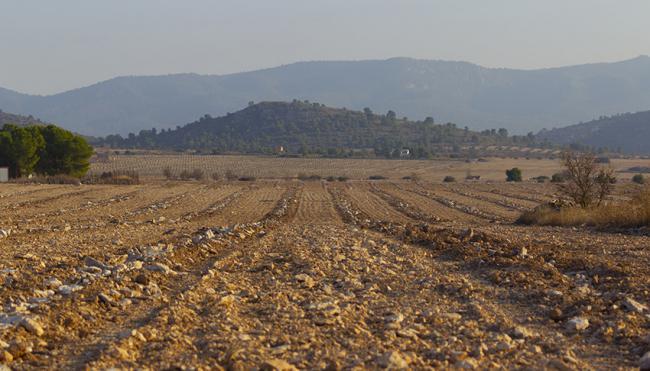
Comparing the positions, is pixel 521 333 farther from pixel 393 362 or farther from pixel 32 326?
pixel 32 326

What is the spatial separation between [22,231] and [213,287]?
11.8m

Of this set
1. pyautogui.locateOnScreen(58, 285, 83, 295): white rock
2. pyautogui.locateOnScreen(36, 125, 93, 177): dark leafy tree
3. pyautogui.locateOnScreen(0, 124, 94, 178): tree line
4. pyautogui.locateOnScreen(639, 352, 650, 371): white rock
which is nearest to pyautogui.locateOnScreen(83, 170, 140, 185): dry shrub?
pyautogui.locateOnScreen(0, 124, 94, 178): tree line

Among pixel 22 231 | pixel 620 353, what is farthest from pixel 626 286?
pixel 22 231

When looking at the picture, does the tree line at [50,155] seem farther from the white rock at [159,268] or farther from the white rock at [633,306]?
the white rock at [633,306]

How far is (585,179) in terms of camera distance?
34.8 meters

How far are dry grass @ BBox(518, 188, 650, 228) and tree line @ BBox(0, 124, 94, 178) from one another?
52.7 m

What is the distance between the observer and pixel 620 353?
8445 millimetres

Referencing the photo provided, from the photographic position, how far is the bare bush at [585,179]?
3462 cm

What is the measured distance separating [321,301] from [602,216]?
19370mm

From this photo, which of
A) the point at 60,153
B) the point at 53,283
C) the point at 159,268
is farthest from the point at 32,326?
the point at 60,153

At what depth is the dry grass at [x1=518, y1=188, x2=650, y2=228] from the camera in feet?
85.9

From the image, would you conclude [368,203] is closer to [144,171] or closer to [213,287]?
[213,287]

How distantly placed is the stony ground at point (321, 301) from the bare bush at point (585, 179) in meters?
13.3

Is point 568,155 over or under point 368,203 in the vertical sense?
over
